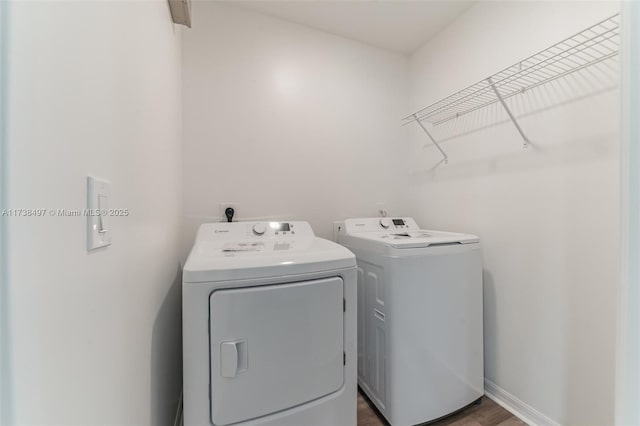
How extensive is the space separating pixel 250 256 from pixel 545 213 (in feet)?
5.15

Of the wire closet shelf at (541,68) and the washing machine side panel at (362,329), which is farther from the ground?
the wire closet shelf at (541,68)

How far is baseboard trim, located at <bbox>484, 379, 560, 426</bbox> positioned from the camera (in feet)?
4.58

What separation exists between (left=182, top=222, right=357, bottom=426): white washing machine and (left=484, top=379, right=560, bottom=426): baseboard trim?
1127 mm

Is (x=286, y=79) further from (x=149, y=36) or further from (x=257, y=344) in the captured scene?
(x=257, y=344)

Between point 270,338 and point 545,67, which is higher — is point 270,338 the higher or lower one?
the lower one

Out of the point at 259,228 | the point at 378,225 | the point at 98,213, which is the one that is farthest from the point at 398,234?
the point at 98,213

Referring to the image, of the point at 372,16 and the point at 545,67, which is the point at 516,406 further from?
the point at 372,16

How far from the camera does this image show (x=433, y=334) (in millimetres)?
1405

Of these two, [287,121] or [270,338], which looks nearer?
[270,338]

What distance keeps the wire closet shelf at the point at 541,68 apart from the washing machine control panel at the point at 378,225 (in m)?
0.61

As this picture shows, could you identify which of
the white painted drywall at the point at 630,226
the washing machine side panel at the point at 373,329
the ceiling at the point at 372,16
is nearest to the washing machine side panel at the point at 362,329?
the washing machine side panel at the point at 373,329

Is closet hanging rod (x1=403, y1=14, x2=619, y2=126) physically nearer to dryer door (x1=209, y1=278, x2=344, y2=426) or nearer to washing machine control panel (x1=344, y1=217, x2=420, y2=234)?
washing machine control panel (x1=344, y1=217, x2=420, y2=234)

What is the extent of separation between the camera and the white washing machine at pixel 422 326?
1.36m

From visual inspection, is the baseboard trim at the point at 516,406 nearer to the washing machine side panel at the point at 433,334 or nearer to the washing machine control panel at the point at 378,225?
the washing machine side panel at the point at 433,334
